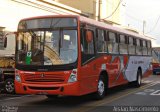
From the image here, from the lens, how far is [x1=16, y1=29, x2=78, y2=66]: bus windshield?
1279 centimetres

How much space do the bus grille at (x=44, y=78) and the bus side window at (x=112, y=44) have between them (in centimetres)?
393

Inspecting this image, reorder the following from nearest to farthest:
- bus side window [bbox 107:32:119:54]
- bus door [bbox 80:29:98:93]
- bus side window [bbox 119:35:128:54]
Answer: bus door [bbox 80:29:98:93], bus side window [bbox 107:32:119:54], bus side window [bbox 119:35:128:54]

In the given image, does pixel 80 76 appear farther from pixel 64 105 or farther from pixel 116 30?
pixel 116 30

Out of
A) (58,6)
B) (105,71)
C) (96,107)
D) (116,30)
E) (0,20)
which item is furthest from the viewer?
(58,6)

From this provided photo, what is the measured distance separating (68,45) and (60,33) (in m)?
0.49

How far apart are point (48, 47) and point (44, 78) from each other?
1.01m

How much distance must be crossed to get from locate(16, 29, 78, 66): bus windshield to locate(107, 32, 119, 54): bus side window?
3.43m

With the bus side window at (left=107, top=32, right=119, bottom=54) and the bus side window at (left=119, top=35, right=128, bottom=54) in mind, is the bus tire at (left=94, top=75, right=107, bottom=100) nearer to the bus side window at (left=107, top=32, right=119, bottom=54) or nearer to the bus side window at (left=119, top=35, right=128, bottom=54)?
the bus side window at (left=107, top=32, right=119, bottom=54)

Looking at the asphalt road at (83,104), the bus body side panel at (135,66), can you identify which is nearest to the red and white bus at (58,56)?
the asphalt road at (83,104)

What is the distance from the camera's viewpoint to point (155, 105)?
13.4m

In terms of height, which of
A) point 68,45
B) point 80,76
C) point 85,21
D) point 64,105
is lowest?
point 64,105

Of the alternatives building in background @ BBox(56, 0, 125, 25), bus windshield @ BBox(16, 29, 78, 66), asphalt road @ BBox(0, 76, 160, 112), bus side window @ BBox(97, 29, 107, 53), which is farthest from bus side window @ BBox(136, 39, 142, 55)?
building in background @ BBox(56, 0, 125, 25)

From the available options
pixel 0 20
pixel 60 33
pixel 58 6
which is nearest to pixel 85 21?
pixel 60 33

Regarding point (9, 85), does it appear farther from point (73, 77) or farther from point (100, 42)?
point (73, 77)
